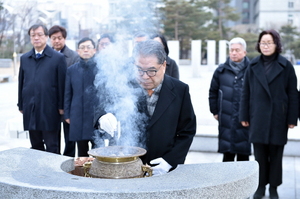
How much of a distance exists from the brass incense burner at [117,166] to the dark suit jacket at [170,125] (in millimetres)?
214

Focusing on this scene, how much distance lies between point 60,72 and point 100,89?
1.86m

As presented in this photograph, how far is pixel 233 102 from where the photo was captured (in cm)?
462

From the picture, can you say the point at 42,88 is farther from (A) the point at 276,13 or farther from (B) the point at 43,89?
(A) the point at 276,13

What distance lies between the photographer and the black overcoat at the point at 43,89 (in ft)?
15.1

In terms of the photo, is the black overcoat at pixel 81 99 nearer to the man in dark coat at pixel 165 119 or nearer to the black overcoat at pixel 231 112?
the black overcoat at pixel 231 112

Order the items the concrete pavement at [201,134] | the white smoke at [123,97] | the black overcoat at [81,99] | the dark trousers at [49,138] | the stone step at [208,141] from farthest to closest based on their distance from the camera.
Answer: the stone step at [208,141] < the dark trousers at [49,138] < the concrete pavement at [201,134] < the black overcoat at [81,99] < the white smoke at [123,97]

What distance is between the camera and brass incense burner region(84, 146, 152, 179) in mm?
2227

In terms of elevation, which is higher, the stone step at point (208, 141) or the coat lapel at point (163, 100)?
the coat lapel at point (163, 100)

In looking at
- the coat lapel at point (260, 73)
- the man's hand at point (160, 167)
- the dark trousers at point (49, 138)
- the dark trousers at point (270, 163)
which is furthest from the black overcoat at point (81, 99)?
the man's hand at point (160, 167)

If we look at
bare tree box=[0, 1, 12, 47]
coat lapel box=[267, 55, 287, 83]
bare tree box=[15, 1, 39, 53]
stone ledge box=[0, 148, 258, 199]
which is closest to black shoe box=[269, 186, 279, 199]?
coat lapel box=[267, 55, 287, 83]

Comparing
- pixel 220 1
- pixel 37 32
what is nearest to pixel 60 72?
pixel 37 32

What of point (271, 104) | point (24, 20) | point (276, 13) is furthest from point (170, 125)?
point (276, 13)

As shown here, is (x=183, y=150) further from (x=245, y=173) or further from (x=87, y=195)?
(x=87, y=195)

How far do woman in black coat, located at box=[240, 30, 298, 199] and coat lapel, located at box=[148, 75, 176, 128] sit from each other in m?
1.83
